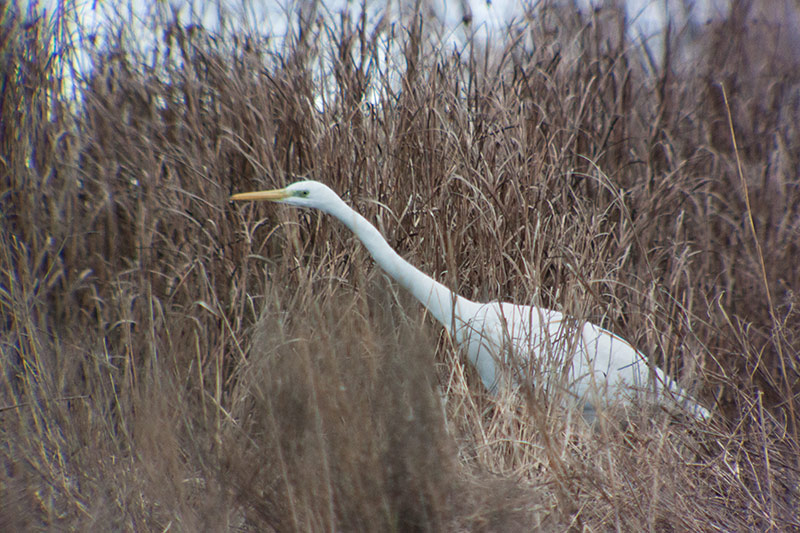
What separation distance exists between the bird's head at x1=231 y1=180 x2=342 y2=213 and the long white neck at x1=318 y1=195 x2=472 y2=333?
2 centimetres

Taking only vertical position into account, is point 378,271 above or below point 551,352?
above

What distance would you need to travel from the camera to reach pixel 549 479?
1.44 m

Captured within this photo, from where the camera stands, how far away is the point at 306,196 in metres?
1.91

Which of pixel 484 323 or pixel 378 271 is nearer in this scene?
pixel 484 323

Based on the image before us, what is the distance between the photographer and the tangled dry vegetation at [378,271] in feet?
3.68

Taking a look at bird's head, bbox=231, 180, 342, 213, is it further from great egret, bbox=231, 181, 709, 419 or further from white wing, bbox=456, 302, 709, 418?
white wing, bbox=456, 302, 709, 418

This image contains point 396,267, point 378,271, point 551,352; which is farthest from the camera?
point 378,271

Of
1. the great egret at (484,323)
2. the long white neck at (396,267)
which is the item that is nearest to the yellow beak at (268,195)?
the great egret at (484,323)

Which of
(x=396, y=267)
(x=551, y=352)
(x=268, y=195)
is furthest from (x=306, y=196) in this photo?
(x=551, y=352)

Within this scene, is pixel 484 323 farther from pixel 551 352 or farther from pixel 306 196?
pixel 306 196

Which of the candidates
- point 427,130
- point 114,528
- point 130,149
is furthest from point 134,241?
point 114,528

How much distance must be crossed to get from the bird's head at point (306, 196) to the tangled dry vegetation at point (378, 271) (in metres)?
0.20

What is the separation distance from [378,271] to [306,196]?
0.37m

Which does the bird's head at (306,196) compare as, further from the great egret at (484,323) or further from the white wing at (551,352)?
the white wing at (551,352)
